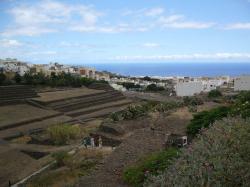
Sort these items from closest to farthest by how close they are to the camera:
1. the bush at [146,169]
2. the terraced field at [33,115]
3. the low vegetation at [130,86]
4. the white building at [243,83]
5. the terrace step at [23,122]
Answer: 1. the bush at [146,169]
2. the terraced field at [33,115]
3. the terrace step at [23,122]
4. the white building at [243,83]
5. the low vegetation at [130,86]

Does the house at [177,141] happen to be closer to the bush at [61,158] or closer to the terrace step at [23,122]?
the bush at [61,158]

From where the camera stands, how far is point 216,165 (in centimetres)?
537

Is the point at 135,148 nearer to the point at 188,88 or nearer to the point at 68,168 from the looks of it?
the point at 68,168

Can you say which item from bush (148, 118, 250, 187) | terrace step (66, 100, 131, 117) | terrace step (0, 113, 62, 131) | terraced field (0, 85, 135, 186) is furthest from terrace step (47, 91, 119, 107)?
bush (148, 118, 250, 187)

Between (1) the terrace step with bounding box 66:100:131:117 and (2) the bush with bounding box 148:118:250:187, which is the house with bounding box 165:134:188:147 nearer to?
(2) the bush with bounding box 148:118:250:187

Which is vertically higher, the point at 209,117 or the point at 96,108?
the point at 209,117

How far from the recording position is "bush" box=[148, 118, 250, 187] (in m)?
5.05

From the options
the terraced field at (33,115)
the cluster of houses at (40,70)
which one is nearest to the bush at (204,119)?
the terraced field at (33,115)

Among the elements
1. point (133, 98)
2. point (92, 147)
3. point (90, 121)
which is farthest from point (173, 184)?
point (133, 98)

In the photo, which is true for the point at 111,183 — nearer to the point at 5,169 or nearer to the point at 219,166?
the point at 219,166

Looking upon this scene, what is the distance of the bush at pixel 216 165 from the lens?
5.05 m

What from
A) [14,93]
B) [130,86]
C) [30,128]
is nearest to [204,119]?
[30,128]

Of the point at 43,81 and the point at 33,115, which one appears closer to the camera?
the point at 33,115

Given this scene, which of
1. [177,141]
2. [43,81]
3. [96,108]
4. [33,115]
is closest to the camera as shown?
[177,141]
